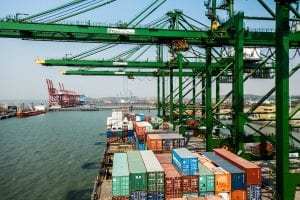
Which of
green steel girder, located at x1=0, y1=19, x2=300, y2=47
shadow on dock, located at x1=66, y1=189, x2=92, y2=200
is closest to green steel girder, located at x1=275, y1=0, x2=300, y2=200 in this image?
green steel girder, located at x1=0, y1=19, x2=300, y2=47

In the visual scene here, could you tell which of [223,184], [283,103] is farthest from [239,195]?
[283,103]

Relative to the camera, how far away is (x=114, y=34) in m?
24.7

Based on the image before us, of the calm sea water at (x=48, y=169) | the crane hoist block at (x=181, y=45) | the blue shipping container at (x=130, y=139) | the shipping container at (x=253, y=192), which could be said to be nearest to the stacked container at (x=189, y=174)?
the shipping container at (x=253, y=192)

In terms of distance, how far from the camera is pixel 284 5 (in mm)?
13711

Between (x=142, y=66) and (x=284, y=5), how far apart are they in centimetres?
3225

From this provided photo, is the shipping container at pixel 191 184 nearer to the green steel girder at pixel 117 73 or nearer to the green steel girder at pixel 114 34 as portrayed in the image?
the green steel girder at pixel 114 34

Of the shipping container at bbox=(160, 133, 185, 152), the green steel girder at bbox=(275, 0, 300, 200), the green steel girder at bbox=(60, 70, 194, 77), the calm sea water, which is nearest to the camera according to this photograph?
the green steel girder at bbox=(275, 0, 300, 200)

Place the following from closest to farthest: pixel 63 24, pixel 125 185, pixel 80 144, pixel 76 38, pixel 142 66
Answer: pixel 125 185
pixel 63 24
pixel 76 38
pixel 142 66
pixel 80 144

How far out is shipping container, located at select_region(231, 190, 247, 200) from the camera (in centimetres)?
1612

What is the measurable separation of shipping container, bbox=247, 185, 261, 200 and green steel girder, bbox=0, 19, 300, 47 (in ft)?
42.9

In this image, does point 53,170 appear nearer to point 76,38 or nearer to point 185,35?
point 76,38

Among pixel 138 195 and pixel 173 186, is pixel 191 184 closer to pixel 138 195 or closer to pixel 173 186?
pixel 173 186

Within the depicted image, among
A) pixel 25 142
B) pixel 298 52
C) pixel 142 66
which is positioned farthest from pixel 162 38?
pixel 25 142

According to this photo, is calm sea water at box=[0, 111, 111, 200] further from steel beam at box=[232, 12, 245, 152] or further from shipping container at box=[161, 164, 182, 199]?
steel beam at box=[232, 12, 245, 152]
